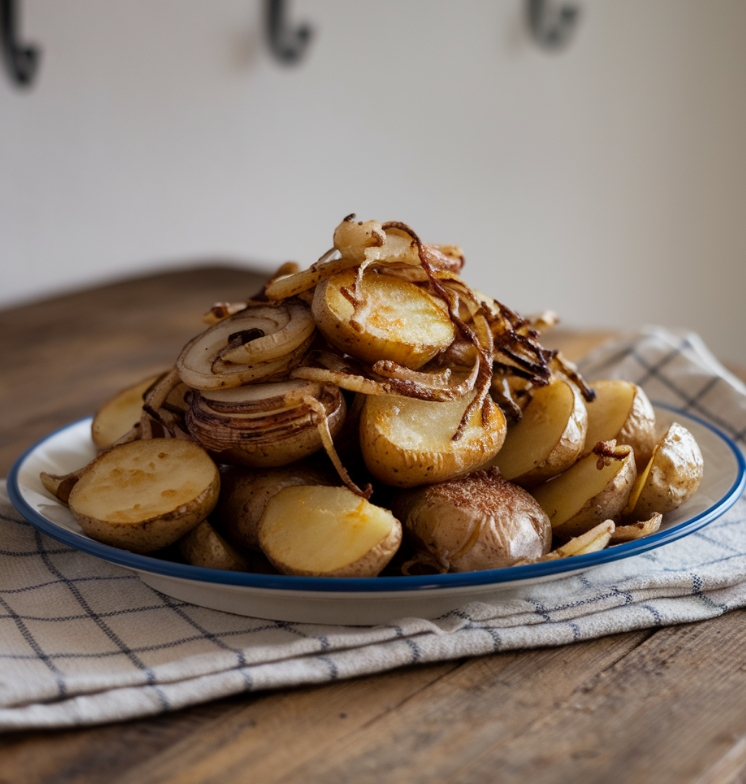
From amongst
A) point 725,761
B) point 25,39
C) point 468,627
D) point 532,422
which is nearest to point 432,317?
point 532,422

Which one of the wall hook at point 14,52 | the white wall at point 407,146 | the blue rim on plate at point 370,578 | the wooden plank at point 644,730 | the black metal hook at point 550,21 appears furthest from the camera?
the black metal hook at point 550,21

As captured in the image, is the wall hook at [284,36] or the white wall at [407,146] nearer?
the white wall at [407,146]

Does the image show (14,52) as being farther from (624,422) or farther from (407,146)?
(624,422)

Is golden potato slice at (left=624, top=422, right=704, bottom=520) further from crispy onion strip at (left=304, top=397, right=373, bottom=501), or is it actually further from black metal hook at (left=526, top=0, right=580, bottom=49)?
black metal hook at (left=526, top=0, right=580, bottom=49)

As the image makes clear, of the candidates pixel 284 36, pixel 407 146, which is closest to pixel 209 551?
pixel 284 36

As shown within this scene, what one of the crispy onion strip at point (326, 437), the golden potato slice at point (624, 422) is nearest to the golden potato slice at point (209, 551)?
the crispy onion strip at point (326, 437)

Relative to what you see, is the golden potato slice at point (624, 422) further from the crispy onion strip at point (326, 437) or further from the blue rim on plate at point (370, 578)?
the crispy onion strip at point (326, 437)
